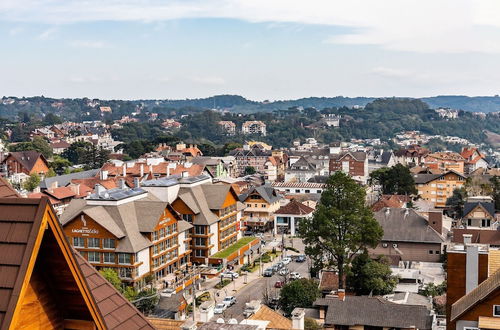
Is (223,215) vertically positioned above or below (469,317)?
below

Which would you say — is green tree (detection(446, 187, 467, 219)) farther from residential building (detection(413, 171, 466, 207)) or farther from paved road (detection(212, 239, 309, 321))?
Answer: paved road (detection(212, 239, 309, 321))

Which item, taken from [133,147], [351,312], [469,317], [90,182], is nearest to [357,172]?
[133,147]

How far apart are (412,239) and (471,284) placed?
104ft

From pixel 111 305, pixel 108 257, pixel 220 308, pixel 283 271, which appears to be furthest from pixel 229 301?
pixel 111 305

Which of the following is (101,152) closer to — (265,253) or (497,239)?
(265,253)

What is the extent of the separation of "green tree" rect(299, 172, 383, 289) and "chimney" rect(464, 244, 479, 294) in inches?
775

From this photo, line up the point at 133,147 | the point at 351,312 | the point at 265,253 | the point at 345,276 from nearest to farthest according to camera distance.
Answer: the point at 351,312
the point at 345,276
the point at 265,253
the point at 133,147

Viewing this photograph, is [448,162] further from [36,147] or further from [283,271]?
[36,147]

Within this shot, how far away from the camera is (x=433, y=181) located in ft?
257

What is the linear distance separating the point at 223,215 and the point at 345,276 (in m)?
14.2

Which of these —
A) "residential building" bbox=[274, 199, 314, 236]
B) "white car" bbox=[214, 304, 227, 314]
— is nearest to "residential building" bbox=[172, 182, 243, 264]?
"white car" bbox=[214, 304, 227, 314]

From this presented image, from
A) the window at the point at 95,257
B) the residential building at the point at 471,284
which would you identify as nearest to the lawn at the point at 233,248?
the window at the point at 95,257

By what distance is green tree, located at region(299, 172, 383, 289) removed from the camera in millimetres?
35678

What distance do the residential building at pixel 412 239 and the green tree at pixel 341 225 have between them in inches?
372
